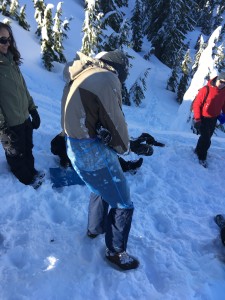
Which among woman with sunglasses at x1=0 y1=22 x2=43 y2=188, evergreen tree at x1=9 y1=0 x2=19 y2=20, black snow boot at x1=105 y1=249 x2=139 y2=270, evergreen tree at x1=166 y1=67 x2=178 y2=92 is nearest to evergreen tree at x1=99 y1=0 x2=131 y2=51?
evergreen tree at x1=9 y1=0 x2=19 y2=20

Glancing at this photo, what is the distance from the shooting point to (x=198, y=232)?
3969 mm

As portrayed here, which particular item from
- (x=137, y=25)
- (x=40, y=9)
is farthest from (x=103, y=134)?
(x=137, y=25)

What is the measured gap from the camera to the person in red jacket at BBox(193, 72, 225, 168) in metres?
5.37

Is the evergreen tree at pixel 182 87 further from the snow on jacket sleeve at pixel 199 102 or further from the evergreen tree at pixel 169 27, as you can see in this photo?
the snow on jacket sleeve at pixel 199 102

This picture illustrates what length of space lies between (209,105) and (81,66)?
Answer: 143 inches

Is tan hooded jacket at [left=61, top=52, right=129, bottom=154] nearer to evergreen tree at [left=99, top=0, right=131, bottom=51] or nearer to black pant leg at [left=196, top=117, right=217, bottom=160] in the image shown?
black pant leg at [left=196, top=117, right=217, bottom=160]

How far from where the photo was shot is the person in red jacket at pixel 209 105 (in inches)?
211

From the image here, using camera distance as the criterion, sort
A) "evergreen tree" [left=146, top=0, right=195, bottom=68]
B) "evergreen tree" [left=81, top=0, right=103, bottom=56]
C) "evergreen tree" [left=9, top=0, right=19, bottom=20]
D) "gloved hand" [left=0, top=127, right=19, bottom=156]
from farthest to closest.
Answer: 1. "evergreen tree" [left=146, top=0, right=195, bottom=68]
2. "evergreen tree" [left=9, top=0, right=19, bottom=20]
3. "evergreen tree" [left=81, top=0, right=103, bottom=56]
4. "gloved hand" [left=0, top=127, right=19, bottom=156]

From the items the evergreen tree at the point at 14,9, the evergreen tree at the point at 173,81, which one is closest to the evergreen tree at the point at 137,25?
the evergreen tree at the point at 173,81

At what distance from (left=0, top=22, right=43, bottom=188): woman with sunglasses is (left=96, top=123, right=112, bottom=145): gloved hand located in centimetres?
151

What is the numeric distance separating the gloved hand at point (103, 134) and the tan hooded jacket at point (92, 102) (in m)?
0.03

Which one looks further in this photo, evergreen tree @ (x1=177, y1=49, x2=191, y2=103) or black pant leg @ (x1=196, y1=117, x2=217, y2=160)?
evergreen tree @ (x1=177, y1=49, x2=191, y2=103)

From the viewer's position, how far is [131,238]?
3564 millimetres

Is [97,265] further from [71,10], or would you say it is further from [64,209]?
[71,10]
